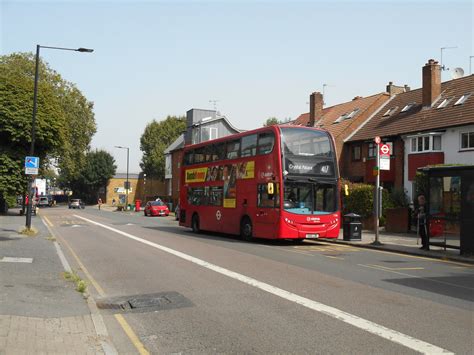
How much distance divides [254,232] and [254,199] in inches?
50.4

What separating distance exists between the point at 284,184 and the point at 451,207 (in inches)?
218

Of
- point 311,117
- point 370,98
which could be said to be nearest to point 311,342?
point 370,98

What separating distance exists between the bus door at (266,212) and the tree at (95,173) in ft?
255

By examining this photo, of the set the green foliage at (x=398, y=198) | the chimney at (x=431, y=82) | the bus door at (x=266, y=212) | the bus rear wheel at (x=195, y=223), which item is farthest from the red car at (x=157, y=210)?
the bus door at (x=266, y=212)

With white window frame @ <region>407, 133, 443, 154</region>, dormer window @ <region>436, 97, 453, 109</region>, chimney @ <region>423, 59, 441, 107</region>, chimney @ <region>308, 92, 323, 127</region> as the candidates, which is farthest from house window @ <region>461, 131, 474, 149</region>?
chimney @ <region>308, 92, 323, 127</region>

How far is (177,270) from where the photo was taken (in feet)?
38.8

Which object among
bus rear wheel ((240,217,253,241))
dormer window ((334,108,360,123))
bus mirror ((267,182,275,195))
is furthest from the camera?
dormer window ((334,108,360,123))

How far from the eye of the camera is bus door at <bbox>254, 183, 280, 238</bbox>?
59.0 feet

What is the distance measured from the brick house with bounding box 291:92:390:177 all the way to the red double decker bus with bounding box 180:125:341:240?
18916 millimetres

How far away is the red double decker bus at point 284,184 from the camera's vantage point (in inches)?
704

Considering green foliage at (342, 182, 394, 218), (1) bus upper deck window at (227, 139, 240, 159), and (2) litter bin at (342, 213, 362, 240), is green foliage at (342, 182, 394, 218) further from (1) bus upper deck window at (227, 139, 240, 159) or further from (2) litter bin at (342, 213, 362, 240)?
(1) bus upper deck window at (227, 139, 240, 159)

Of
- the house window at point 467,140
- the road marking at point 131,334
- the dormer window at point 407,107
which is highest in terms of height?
the dormer window at point 407,107

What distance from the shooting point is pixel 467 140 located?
28.3 metres

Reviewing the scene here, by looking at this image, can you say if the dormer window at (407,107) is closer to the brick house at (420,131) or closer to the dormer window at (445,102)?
the brick house at (420,131)
